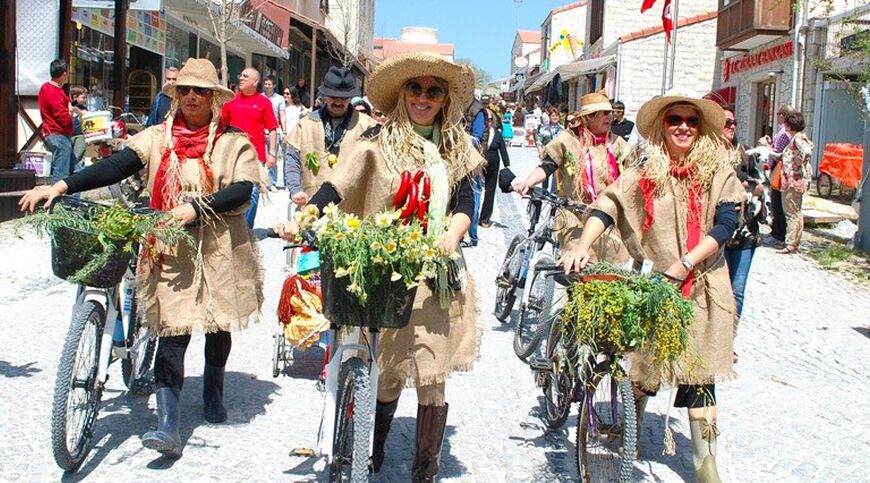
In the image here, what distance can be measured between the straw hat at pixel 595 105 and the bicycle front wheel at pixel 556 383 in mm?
2460

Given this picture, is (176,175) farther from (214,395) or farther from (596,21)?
(596,21)

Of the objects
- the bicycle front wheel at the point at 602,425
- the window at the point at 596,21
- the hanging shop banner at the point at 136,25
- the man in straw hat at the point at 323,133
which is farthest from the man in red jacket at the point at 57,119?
the window at the point at 596,21

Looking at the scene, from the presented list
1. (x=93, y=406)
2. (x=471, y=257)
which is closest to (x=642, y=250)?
(x=93, y=406)

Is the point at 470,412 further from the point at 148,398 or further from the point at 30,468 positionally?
the point at 30,468

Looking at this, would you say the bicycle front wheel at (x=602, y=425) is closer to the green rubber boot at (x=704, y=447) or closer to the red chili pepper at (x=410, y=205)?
the green rubber boot at (x=704, y=447)

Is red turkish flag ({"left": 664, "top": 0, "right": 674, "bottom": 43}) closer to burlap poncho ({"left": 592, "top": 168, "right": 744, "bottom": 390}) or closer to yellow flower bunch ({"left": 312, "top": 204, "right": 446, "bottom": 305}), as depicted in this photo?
burlap poncho ({"left": 592, "top": 168, "right": 744, "bottom": 390})

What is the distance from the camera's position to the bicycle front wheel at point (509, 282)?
7.76 m

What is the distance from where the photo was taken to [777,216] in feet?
45.4

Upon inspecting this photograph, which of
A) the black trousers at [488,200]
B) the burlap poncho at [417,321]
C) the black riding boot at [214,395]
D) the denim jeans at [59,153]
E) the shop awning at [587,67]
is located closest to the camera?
the burlap poncho at [417,321]

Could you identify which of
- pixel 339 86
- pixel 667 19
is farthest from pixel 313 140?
pixel 667 19

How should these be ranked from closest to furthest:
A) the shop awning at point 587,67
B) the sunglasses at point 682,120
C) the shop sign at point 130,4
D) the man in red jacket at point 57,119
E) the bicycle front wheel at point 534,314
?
1. the sunglasses at point 682,120
2. the bicycle front wheel at point 534,314
3. the man in red jacket at point 57,119
4. the shop sign at point 130,4
5. the shop awning at point 587,67

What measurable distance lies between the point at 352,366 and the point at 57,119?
32.9ft

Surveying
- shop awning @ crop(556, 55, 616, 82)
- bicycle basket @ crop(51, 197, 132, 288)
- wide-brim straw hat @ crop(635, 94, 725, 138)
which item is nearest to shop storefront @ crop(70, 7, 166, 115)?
bicycle basket @ crop(51, 197, 132, 288)

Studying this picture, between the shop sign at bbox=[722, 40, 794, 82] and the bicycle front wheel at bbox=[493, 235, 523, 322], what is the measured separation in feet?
58.9
